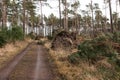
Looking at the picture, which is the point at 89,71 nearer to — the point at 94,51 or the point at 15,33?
the point at 94,51

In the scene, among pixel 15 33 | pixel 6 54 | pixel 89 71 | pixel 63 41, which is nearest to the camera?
pixel 89 71

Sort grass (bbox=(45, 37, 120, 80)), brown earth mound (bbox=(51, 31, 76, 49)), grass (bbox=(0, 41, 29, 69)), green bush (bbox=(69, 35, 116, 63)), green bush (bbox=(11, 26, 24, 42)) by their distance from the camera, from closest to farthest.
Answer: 1. grass (bbox=(45, 37, 120, 80))
2. green bush (bbox=(69, 35, 116, 63))
3. grass (bbox=(0, 41, 29, 69))
4. brown earth mound (bbox=(51, 31, 76, 49))
5. green bush (bbox=(11, 26, 24, 42))

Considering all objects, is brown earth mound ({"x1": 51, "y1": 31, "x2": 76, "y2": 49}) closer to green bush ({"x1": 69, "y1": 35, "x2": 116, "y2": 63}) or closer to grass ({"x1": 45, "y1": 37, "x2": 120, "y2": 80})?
green bush ({"x1": 69, "y1": 35, "x2": 116, "y2": 63})

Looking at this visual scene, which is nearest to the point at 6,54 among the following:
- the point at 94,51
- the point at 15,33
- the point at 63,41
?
the point at 63,41

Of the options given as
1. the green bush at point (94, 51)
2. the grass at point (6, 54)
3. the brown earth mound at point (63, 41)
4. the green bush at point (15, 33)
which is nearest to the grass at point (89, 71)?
the green bush at point (94, 51)

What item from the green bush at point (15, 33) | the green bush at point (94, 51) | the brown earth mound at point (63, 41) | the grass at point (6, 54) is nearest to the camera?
the green bush at point (94, 51)

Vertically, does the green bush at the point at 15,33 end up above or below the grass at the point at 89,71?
above

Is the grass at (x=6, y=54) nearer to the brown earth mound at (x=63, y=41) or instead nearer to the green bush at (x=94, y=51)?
the brown earth mound at (x=63, y=41)

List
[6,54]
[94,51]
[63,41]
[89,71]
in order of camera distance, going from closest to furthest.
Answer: [89,71], [94,51], [6,54], [63,41]

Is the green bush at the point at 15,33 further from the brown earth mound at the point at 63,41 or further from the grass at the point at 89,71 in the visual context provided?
the grass at the point at 89,71

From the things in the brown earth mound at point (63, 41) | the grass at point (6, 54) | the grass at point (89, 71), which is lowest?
the grass at point (89, 71)

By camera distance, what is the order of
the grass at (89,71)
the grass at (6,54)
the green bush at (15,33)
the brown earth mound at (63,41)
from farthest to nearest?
the green bush at (15,33)
the brown earth mound at (63,41)
the grass at (6,54)
the grass at (89,71)

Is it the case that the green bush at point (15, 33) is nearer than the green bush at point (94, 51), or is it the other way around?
the green bush at point (94, 51)

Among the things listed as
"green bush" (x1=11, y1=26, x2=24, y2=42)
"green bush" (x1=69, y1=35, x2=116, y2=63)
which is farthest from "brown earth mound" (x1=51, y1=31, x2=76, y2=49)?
"green bush" (x1=11, y1=26, x2=24, y2=42)
